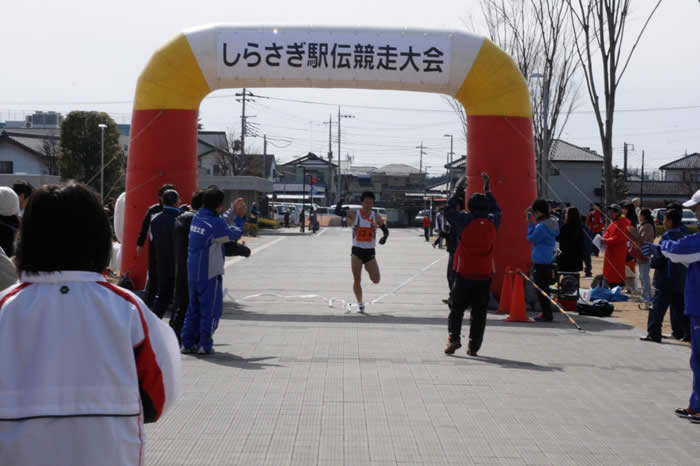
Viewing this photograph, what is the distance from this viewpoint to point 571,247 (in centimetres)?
1502

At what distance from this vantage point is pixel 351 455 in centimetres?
552

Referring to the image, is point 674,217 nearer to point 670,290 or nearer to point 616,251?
point 670,290

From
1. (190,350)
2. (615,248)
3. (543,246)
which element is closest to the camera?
(190,350)

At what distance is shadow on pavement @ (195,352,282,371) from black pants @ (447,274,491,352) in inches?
78.7

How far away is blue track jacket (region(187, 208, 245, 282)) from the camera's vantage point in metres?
9.00

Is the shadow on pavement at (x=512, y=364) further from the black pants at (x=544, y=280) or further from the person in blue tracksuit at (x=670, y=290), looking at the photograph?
the black pants at (x=544, y=280)

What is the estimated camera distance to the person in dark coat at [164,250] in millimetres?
10258

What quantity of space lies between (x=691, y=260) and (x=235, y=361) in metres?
4.55

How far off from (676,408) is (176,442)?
4.16m

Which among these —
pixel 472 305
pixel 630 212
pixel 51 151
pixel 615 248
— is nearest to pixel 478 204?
pixel 472 305

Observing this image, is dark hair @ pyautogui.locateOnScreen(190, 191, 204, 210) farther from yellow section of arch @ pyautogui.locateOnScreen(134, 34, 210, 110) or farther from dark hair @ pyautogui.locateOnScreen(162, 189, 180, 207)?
yellow section of arch @ pyautogui.locateOnScreen(134, 34, 210, 110)

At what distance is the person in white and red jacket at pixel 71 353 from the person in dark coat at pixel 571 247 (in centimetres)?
1300

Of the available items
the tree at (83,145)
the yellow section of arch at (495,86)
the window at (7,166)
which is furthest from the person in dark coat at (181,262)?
the window at (7,166)

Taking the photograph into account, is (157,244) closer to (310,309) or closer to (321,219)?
(310,309)
